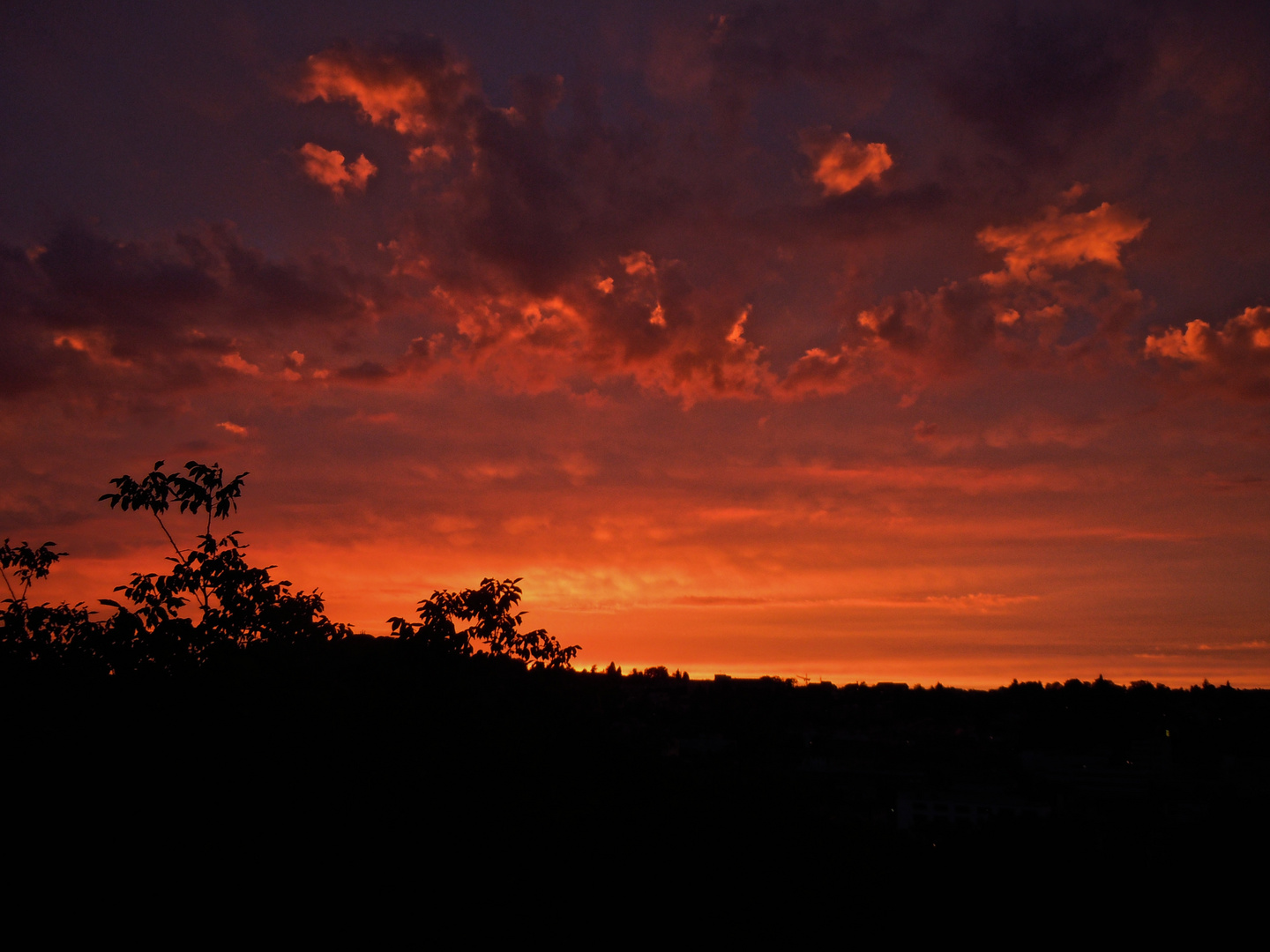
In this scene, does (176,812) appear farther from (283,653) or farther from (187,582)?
(187,582)

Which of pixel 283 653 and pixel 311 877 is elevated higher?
pixel 283 653

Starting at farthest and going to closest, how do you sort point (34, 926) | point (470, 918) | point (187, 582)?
1. point (187, 582)
2. point (470, 918)
3. point (34, 926)

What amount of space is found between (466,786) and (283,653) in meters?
2.53

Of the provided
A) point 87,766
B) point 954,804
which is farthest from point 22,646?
point 954,804

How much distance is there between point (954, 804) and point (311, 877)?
43.9 metres

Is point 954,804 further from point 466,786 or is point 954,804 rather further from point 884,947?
point 466,786

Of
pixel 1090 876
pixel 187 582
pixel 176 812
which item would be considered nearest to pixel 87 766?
pixel 176 812

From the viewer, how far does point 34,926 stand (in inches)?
227

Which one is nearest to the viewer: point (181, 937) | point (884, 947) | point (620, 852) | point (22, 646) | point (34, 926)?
point (34, 926)

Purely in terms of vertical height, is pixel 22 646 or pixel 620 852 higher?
pixel 22 646

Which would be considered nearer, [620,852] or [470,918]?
[470,918]

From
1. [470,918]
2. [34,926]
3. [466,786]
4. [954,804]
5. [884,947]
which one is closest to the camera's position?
[34,926]

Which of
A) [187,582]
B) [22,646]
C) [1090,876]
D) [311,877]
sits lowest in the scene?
[1090,876]

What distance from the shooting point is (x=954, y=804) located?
4297cm
